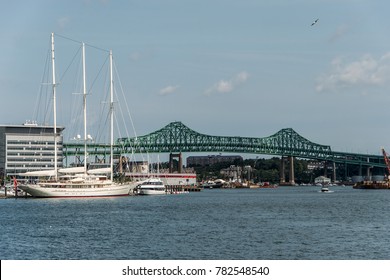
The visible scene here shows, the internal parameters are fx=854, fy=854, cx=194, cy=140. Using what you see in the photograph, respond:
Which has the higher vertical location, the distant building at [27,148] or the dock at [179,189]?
the distant building at [27,148]

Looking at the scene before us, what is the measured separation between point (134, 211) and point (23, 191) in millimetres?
37981

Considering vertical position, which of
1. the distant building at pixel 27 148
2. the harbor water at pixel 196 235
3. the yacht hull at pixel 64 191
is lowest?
the harbor water at pixel 196 235

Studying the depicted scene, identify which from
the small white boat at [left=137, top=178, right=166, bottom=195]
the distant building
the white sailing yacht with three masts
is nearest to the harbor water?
the white sailing yacht with three masts

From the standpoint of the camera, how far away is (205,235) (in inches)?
1822

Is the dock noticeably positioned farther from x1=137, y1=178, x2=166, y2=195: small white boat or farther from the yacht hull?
the yacht hull

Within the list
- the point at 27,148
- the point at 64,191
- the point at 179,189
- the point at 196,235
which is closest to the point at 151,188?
the point at 179,189

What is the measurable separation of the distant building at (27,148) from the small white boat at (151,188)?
7061 centimetres

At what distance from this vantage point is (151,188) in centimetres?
12200

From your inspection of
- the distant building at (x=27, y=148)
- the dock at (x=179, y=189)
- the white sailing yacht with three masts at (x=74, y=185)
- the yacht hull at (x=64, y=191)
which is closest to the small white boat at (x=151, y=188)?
the dock at (x=179, y=189)

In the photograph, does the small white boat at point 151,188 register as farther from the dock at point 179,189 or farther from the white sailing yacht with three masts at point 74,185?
the white sailing yacht with three masts at point 74,185

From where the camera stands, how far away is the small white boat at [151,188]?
11986 cm

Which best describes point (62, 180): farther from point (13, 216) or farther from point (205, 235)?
point (205, 235)

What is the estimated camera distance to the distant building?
636 feet

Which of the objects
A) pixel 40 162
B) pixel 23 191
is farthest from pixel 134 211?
pixel 40 162
